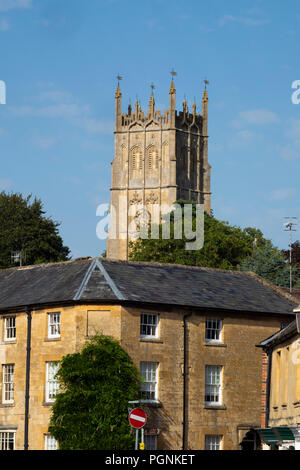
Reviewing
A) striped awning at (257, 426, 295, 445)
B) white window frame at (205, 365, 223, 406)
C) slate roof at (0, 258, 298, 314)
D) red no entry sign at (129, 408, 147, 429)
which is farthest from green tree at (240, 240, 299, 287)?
red no entry sign at (129, 408, 147, 429)

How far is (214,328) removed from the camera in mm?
57531

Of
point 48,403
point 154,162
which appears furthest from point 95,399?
point 154,162

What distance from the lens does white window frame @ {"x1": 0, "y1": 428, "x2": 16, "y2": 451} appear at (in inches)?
2222

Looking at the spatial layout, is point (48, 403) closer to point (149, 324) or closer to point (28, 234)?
point (149, 324)

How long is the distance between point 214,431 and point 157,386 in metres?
3.75

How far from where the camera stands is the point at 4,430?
5716 cm

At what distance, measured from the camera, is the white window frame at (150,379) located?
54.8 meters

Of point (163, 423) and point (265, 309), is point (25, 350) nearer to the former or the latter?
point (163, 423)

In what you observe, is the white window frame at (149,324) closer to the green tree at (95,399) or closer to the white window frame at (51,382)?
the green tree at (95,399)

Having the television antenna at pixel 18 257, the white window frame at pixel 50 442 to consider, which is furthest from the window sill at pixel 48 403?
the television antenna at pixel 18 257

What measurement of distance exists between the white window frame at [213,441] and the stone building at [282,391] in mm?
2385

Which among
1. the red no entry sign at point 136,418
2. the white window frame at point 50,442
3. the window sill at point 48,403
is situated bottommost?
the white window frame at point 50,442

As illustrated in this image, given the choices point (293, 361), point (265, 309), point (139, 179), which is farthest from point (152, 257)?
point (139, 179)

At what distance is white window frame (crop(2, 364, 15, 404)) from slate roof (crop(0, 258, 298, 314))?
2.96m
